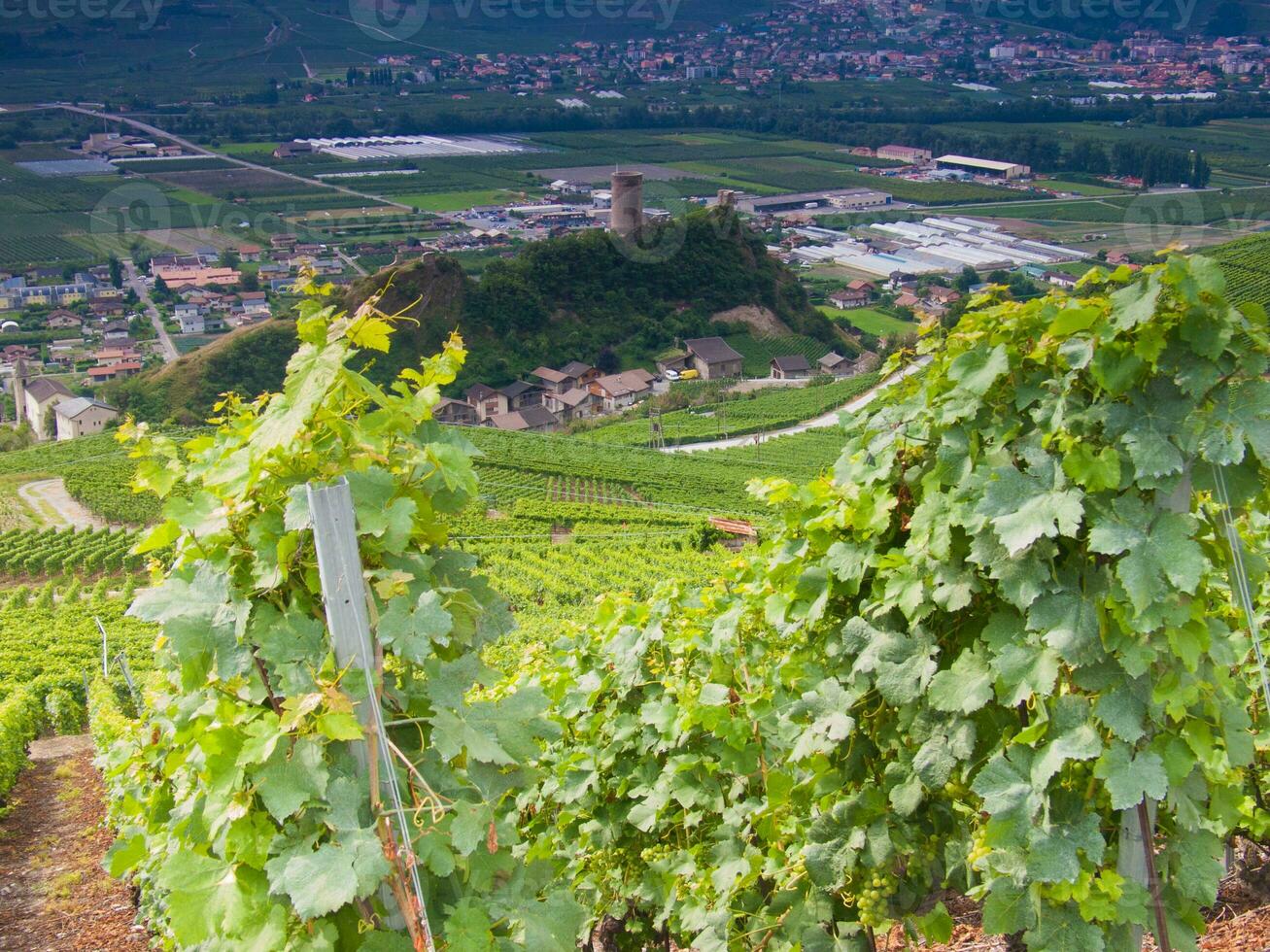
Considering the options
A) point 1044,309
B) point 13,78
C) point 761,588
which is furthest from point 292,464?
point 13,78

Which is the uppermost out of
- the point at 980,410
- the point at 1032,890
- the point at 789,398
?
the point at 980,410

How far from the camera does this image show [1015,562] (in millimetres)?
2330

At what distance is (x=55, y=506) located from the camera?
30016 mm

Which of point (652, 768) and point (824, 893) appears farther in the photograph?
point (652, 768)

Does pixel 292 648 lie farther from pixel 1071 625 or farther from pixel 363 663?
pixel 1071 625

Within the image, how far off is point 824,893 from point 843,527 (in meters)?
0.92

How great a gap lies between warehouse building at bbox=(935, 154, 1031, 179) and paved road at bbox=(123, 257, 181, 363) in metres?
49.7

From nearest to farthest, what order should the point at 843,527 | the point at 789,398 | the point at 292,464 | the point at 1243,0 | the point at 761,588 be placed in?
the point at 292,464 → the point at 843,527 → the point at 761,588 → the point at 789,398 → the point at 1243,0

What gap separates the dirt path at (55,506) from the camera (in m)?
28.1

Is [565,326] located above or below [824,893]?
below

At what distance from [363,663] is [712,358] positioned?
4609cm

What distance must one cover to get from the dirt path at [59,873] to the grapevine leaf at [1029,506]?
4.23 metres

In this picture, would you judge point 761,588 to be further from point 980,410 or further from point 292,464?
point 292,464

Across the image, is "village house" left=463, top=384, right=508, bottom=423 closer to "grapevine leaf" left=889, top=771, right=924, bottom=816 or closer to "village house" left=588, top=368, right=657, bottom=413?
"village house" left=588, top=368, right=657, bottom=413
